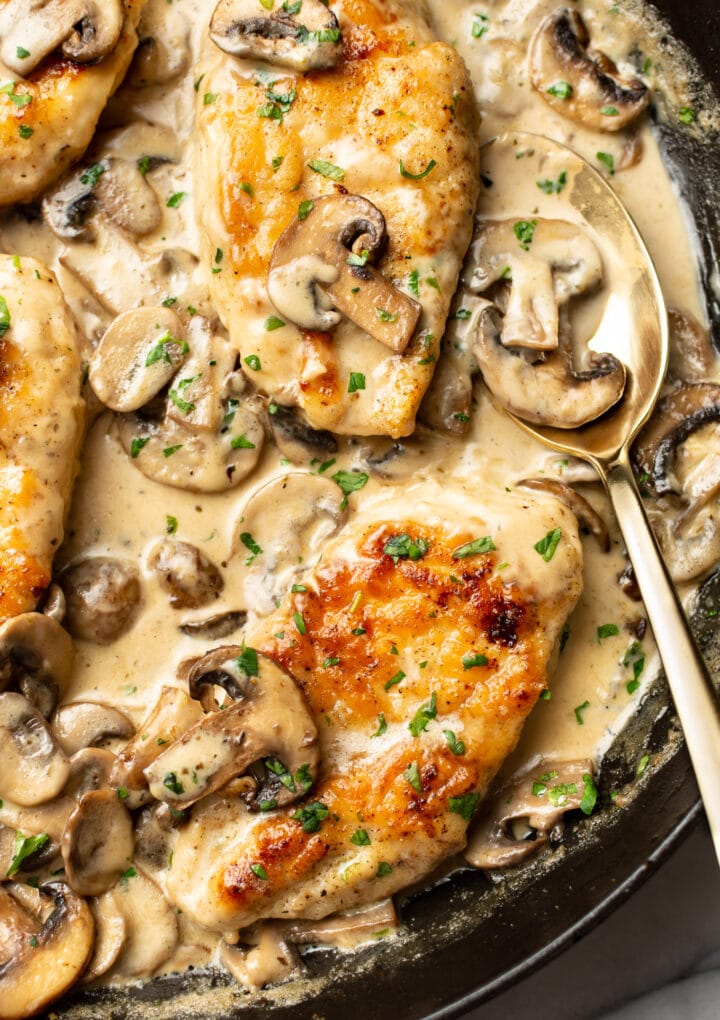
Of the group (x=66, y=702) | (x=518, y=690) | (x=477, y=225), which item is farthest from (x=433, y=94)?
(x=66, y=702)

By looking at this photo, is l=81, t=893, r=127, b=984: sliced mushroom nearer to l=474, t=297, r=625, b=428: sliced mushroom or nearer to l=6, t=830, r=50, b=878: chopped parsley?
l=6, t=830, r=50, b=878: chopped parsley

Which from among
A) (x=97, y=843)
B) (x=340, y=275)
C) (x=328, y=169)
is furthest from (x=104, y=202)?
(x=97, y=843)

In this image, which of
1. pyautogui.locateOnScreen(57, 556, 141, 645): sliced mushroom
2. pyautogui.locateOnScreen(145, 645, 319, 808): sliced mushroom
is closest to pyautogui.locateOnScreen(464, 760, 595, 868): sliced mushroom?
pyautogui.locateOnScreen(145, 645, 319, 808): sliced mushroom

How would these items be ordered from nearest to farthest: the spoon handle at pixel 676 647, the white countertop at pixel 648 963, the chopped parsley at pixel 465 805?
the spoon handle at pixel 676 647, the chopped parsley at pixel 465 805, the white countertop at pixel 648 963

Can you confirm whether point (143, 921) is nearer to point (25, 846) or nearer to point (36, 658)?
point (25, 846)

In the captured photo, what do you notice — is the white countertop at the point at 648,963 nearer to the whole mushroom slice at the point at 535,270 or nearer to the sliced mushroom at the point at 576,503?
the sliced mushroom at the point at 576,503

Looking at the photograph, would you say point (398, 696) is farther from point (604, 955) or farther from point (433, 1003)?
point (604, 955)

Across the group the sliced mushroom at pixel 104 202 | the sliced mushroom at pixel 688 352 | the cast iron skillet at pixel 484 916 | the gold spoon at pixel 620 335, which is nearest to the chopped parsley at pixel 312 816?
the cast iron skillet at pixel 484 916
